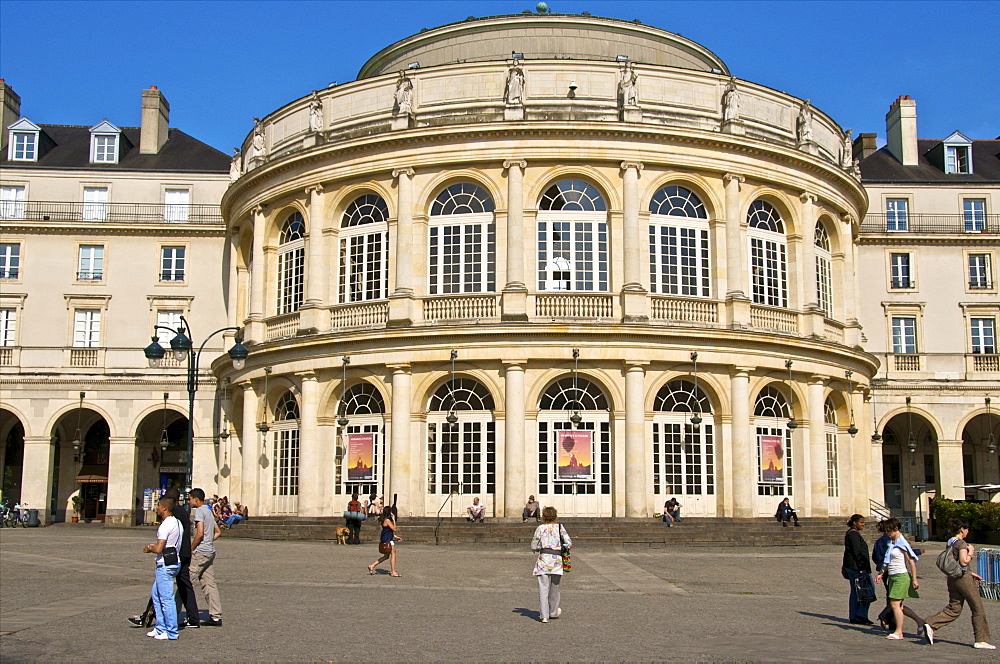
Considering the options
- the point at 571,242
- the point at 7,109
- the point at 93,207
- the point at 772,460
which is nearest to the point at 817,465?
the point at 772,460

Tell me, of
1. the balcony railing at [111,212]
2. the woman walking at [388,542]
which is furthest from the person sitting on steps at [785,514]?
the balcony railing at [111,212]

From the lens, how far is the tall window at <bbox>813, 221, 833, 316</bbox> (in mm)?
42375

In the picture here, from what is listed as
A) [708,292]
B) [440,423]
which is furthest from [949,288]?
[440,423]

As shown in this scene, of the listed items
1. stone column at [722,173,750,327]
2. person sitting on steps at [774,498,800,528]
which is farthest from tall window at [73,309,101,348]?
person sitting on steps at [774,498,800,528]

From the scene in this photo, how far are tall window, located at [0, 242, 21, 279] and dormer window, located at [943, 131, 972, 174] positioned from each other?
45.4 metres

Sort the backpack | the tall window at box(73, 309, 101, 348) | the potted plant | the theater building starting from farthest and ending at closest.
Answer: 1. the potted plant
2. the tall window at box(73, 309, 101, 348)
3. the theater building
4. the backpack

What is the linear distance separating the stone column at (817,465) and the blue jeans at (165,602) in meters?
29.4

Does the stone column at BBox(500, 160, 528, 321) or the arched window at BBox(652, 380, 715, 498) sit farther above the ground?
the stone column at BBox(500, 160, 528, 321)

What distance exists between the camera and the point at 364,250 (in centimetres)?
3962

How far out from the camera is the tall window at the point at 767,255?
1577 inches

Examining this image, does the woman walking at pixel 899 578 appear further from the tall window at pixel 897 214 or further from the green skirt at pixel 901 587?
the tall window at pixel 897 214

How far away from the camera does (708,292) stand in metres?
38.9

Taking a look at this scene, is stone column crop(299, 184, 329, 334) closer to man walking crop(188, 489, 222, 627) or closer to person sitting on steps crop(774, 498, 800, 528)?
person sitting on steps crop(774, 498, 800, 528)

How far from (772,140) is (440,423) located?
51.5 feet
